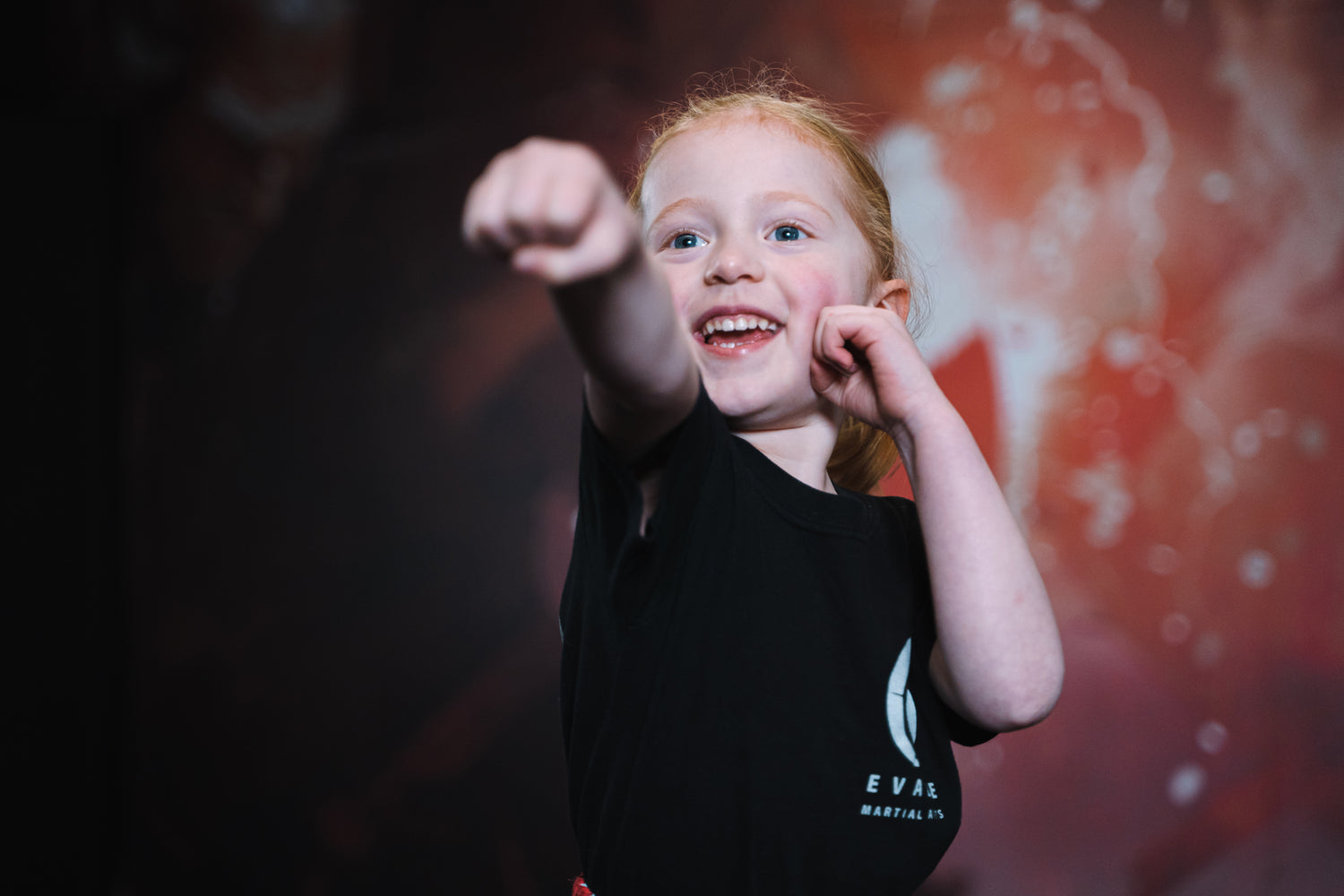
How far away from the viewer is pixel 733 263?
641 millimetres

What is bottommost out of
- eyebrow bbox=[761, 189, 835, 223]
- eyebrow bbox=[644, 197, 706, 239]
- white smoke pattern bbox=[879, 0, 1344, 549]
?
eyebrow bbox=[644, 197, 706, 239]

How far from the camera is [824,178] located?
0.72 metres

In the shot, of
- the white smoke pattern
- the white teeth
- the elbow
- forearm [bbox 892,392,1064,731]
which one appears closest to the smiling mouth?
Result: the white teeth

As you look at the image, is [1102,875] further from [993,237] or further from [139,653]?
[139,653]

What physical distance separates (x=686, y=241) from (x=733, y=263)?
6 cm

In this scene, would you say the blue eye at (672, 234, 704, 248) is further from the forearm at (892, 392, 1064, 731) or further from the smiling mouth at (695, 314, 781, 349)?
the forearm at (892, 392, 1064, 731)

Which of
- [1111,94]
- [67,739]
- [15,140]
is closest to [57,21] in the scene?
[15,140]

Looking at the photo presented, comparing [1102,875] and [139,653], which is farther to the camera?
[139,653]

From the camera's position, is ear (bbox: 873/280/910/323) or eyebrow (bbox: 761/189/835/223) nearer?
eyebrow (bbox: 761/189/835/223)

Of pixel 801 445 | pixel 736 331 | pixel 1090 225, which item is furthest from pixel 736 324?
pixel 1090 225

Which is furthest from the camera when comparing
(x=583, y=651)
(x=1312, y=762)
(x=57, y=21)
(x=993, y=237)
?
(x=57, y=21)

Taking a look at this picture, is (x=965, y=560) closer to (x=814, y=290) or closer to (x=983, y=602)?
(x=983, y=602)

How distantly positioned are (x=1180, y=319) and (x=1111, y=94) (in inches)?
17.9

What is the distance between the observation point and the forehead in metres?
0.68
